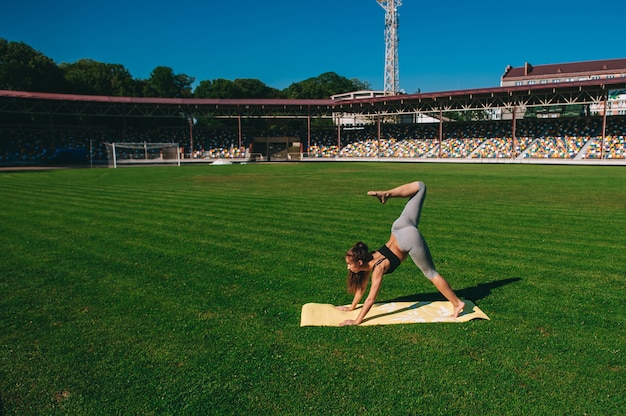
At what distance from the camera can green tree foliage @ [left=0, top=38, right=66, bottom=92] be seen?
53.4 m

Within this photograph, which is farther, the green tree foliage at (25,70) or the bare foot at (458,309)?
the green tree foliage at (25,70)

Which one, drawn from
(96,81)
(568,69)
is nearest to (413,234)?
(96,81)

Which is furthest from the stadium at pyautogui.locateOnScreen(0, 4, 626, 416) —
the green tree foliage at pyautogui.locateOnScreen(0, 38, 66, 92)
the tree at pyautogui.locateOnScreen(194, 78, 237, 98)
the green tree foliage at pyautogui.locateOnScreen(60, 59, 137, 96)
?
the tree at pyautogui.locateOnScreen(194, 78, 237, 98)

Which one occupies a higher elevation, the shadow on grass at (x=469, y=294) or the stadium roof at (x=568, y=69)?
the stadium roof at (x=568, y=69)

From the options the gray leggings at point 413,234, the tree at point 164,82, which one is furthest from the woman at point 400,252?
the tree at point 164,82

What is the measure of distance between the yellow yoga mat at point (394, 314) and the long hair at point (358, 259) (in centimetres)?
36

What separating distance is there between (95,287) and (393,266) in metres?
4.10

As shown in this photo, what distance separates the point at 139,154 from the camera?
45.2m

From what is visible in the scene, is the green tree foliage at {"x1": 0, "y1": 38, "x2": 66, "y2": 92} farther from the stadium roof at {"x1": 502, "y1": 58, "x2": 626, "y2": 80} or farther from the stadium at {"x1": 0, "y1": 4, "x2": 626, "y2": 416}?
the stadium roof at {"x1": 502, "y1": 58, "x2": 626, "y2": 80}

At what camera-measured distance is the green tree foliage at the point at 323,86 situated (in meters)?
92.2

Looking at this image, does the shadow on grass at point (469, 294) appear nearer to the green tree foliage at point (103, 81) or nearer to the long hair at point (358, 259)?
the long hair at point (358, 259)

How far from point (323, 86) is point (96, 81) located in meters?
49.5

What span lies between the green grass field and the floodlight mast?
7173 centimetres

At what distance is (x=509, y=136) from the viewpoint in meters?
46.8
